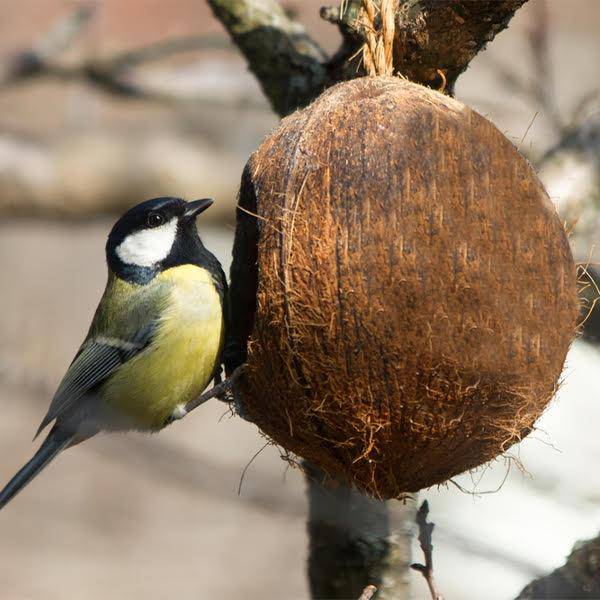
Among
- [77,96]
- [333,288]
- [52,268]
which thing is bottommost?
[52,268]

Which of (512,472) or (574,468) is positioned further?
(574,468)

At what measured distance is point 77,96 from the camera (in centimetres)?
602

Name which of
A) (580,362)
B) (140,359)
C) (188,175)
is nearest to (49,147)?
(188,175)

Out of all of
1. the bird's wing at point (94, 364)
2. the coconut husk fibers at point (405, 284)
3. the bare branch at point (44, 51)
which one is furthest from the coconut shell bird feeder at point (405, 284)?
the bare branch at point (44, 51)

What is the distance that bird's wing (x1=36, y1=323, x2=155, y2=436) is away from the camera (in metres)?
2.75

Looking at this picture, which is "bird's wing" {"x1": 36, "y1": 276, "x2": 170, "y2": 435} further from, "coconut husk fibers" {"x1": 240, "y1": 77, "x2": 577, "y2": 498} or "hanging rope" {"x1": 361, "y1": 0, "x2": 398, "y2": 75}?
"hanging rope" {"x1": 361, "y1": 0, "x2": 398, "y2": 75}

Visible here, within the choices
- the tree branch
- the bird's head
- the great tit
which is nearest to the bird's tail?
the great tit

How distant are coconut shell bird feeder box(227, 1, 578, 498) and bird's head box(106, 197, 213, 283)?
24.5 inches

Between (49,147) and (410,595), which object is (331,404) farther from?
(49,147)

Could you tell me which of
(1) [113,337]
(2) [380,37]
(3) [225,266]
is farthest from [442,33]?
(3) [225,266]

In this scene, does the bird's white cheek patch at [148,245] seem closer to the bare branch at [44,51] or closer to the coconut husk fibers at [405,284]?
the coconut husk fibers at [405,284]

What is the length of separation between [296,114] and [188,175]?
2.09 meters

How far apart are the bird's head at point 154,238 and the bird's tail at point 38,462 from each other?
1.68ft

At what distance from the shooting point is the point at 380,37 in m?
2.28
